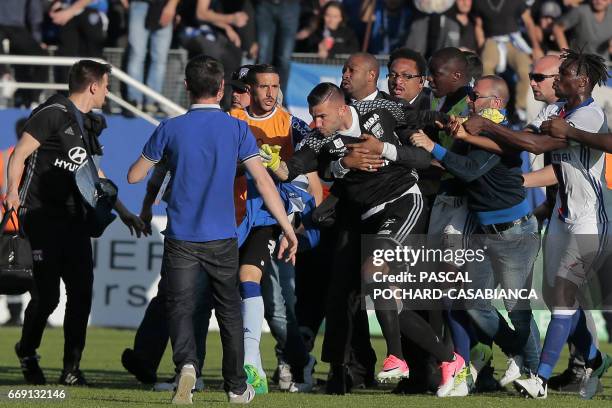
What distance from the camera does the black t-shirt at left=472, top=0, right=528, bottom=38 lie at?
59.7 feet

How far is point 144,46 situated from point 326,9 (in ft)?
8.23

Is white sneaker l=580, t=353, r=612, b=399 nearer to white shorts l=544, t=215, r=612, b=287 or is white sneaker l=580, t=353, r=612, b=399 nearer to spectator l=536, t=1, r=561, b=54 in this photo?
white shorts l=544, t=215, r=612, b=287

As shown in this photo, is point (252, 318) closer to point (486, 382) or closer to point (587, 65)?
point (486, 382)

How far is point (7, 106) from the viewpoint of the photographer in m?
17.4

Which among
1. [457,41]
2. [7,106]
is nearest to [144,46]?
[7,106]

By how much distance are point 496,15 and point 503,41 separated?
1.16 ft

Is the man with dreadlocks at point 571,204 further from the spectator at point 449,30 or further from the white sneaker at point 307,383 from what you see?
the spectator at point 449,30

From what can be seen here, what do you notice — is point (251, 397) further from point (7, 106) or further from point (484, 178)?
point (7, 106)

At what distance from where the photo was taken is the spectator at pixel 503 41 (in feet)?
59.4

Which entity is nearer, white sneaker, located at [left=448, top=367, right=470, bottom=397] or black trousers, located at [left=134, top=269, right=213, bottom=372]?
white sneaker, located at [left=448, top=367, right=470, bottom=397]

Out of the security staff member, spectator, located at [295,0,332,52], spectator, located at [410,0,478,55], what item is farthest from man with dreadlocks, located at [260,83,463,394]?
spectator, located at [295,0,332,52]

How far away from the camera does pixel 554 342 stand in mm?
9766

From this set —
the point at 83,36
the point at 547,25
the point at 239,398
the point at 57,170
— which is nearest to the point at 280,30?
the point at 83,36

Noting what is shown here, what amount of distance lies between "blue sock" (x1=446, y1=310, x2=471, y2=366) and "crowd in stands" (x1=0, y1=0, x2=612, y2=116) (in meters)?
A: 7.33
